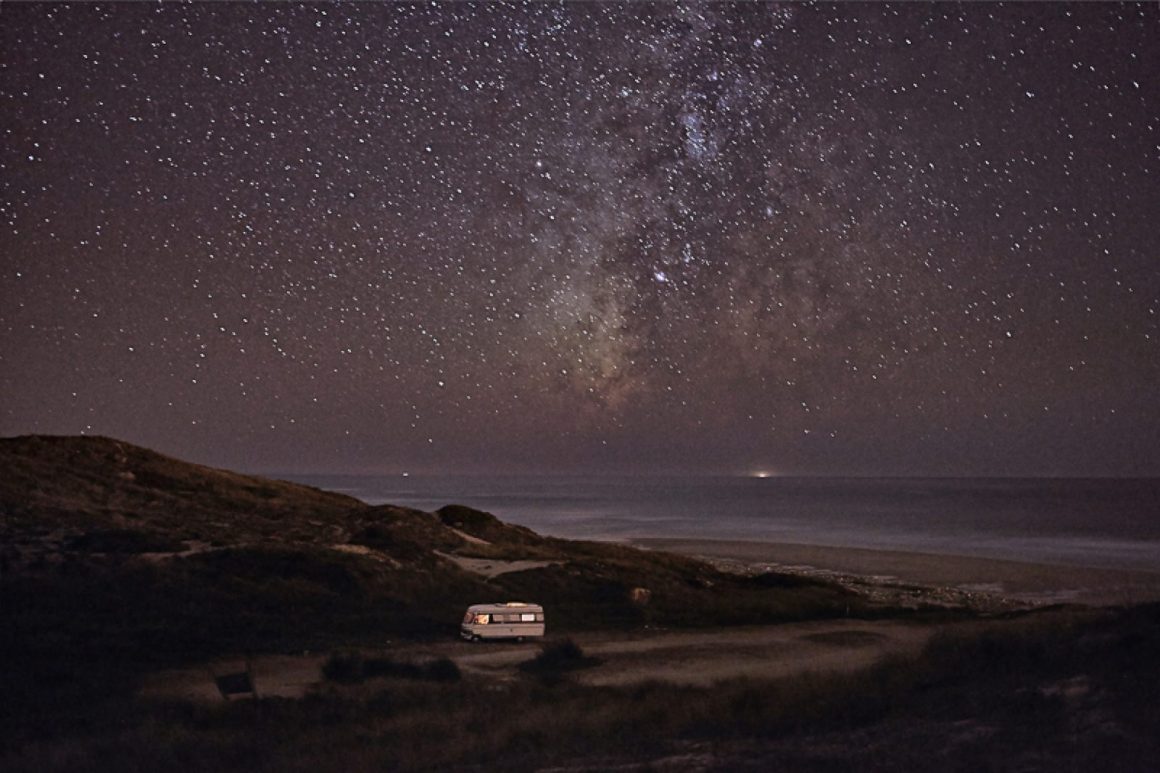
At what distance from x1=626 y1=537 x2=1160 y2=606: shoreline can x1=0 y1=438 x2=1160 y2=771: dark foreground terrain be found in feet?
32.7

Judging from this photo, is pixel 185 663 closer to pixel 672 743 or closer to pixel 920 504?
pixel 672 743

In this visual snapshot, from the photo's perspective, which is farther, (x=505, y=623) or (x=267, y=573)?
(x=267, y=573)

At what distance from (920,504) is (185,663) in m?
169

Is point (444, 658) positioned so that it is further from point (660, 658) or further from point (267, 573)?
point (267, 573)

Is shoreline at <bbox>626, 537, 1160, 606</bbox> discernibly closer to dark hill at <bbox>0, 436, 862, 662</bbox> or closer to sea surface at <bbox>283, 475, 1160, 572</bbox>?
sea surface at <bbox>283, 475, 1160, 572</bbox>

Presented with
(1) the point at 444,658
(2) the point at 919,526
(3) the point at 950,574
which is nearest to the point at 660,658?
(1) the point at 444,658

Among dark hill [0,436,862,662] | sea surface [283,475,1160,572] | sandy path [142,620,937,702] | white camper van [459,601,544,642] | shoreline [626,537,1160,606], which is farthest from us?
sea surface [283,475,1160,572]

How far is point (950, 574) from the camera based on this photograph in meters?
62.0

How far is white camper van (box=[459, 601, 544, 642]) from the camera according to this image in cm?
3003

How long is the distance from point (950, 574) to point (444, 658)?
4446 cm

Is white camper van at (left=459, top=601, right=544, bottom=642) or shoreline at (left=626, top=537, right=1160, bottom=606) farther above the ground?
white camper van at (left=459, top=601, right=544, bottom=642)

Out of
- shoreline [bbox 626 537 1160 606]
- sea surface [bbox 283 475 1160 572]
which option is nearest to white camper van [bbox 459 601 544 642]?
shoreline [bbox 626 537 1160 606]

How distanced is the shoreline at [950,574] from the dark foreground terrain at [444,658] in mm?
9971

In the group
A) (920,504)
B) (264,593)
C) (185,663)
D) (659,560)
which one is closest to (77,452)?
(264,593)
